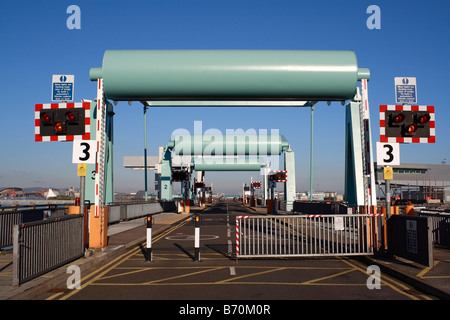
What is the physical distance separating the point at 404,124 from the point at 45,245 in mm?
9642

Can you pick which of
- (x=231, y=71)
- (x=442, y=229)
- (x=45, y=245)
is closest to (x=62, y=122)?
(x=45, y=245)

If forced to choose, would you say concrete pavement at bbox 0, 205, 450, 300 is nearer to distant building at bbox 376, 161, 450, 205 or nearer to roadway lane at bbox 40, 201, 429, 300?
roadway lane at bbox 40, 201, 429, 300

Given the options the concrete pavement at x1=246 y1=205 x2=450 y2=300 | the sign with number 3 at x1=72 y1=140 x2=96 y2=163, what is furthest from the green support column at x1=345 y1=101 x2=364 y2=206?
the sign with number 3 at x1=72 y1=140 x2=96 y2=163

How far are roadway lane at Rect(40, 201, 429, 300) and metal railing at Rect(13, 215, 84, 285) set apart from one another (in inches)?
31.6

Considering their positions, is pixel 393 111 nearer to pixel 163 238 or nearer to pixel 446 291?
pixel 446 291

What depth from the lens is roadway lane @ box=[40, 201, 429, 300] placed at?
302 inches

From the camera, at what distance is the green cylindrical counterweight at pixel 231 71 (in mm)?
14188

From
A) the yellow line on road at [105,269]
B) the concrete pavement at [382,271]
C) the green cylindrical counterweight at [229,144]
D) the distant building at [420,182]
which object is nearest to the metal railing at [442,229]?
the concrete pavement at [382,271]

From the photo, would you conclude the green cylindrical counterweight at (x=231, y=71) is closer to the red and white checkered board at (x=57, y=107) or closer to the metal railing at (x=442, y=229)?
the red and white checkered board at (x=57, y=107)

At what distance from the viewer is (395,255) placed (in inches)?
462

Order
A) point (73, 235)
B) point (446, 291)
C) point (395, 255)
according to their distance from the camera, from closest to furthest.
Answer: point (446, 291) < point (73, 235) < point (395, 255)

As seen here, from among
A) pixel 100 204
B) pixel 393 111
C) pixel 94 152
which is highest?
pixel 393 111
